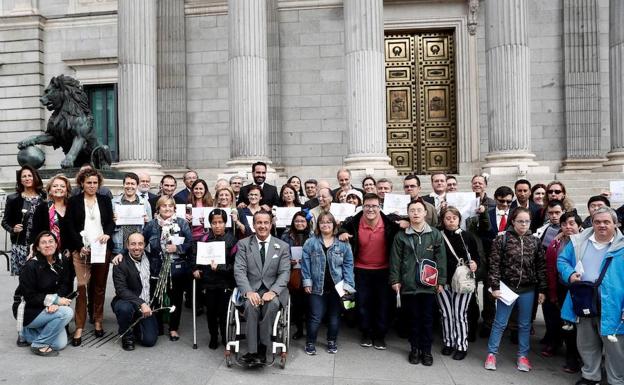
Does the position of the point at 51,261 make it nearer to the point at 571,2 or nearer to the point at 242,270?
the point at 242,270

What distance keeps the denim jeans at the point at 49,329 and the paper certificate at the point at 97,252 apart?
2.28 ft

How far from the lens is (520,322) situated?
6.09m

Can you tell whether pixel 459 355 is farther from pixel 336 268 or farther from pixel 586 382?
pixel 336 268

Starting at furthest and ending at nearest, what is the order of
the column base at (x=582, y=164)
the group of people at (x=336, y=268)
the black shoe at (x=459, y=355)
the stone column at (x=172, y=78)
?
the stone column at (x=172, y=78)
the column base at (x=582, y=164)
the black shoe at (x=459, y=355)
the group of people at (x=336, y=268)

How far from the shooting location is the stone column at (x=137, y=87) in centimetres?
1532

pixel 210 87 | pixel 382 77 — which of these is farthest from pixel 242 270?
pixel 210 87

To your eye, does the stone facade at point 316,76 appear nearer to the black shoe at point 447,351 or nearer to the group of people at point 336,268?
the group of people at point 336,268

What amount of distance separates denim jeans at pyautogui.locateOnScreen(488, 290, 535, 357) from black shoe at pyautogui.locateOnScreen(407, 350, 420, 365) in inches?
34.6

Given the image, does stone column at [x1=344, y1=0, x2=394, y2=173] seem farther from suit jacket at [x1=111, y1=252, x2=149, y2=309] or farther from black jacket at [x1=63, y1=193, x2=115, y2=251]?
suit jacket at [x1=111, y1=252, x2=149, y2=309]

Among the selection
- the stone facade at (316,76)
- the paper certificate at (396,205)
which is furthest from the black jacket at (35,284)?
the stone facade at (316,76)

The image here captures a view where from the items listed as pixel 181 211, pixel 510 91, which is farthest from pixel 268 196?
pixel 510 91

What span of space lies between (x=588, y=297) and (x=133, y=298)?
5545 millimetres

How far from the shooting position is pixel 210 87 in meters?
18.9

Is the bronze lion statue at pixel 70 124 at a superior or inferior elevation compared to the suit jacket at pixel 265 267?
superior
